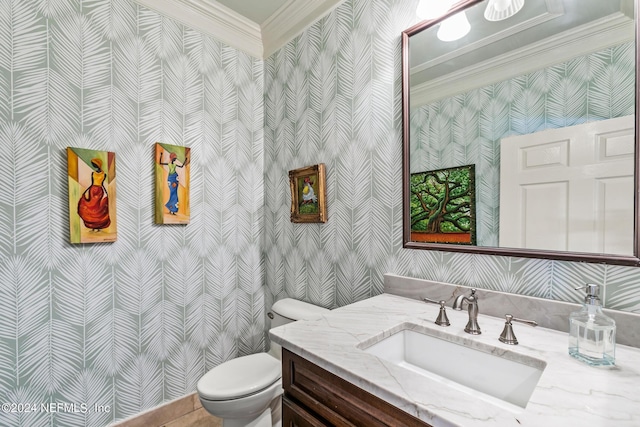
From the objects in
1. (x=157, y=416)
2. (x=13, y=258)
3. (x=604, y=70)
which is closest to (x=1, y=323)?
(x=13, y=258)

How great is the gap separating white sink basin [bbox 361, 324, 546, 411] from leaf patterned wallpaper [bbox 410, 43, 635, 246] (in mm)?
424

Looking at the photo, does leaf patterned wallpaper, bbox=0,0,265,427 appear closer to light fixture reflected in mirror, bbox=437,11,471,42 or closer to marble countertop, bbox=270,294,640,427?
marble countertop, bbox=270,294,640,427

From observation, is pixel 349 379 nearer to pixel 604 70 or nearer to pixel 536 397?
pixel 536 397

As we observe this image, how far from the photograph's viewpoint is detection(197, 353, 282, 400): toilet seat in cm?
130

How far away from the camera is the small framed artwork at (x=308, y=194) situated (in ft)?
5.63

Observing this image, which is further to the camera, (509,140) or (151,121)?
(151,121)

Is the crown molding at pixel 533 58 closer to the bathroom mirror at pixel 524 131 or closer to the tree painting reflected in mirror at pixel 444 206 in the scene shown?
the bathroom mirror at pixel 524 131

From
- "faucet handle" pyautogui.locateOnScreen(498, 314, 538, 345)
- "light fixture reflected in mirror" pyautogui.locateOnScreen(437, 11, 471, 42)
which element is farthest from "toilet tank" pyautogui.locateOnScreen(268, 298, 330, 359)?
"light fixture reflected in mirror" pyautogui.locateOnScreen(437, 11, 471, 42)

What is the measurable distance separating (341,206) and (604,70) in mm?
1125

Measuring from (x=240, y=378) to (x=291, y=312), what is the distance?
0.41m

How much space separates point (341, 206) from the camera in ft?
5.41

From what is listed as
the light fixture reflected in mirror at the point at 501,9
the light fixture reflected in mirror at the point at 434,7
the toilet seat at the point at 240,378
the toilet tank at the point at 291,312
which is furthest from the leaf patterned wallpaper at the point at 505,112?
the toilet seat at the point at 240,378

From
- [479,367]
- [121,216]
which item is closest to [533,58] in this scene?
[479,367]

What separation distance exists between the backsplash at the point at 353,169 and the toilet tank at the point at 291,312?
0.31 ft
